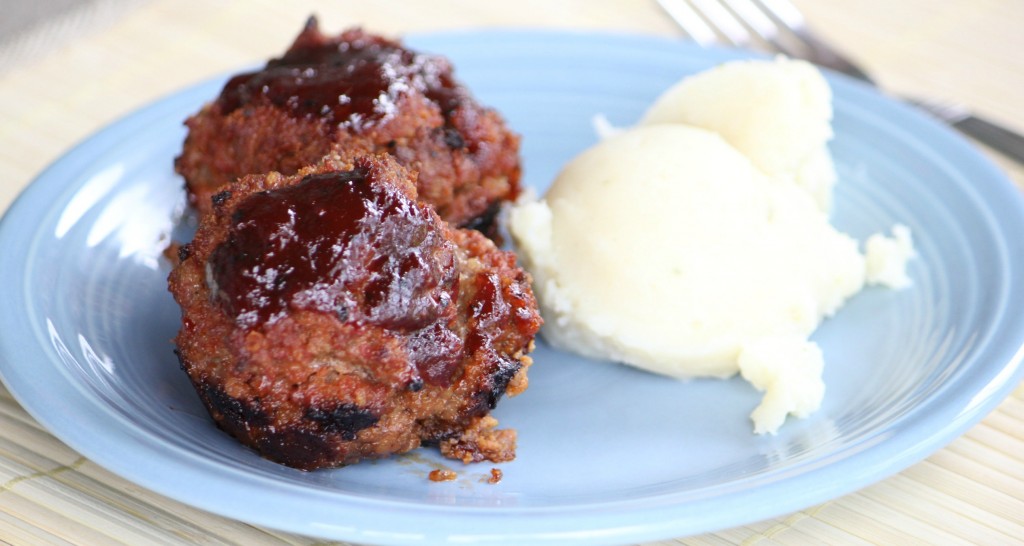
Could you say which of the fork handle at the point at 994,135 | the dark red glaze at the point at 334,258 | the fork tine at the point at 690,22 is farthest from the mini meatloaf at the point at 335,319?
the fork tine at the point at 690,22

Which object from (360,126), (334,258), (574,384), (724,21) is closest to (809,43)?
(724,21)

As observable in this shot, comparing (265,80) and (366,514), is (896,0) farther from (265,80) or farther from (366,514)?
(366,514)

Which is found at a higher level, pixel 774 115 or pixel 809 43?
pixel 809 43

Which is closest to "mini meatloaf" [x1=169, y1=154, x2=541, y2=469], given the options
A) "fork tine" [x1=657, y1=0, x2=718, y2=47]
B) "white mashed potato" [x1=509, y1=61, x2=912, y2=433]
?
"white mashed potato" [x1=509, y1=61, x2=912, y2=433]

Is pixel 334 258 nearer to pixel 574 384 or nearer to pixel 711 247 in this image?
pixel 574 384

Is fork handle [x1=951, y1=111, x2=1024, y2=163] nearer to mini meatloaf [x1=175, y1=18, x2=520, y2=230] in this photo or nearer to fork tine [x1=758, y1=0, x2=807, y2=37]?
fork tine [x1=758, y1=0, x2=807, y2=37]

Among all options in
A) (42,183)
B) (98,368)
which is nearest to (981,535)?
(98,368)

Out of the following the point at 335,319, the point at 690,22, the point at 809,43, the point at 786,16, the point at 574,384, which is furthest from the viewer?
the point at 690,22
